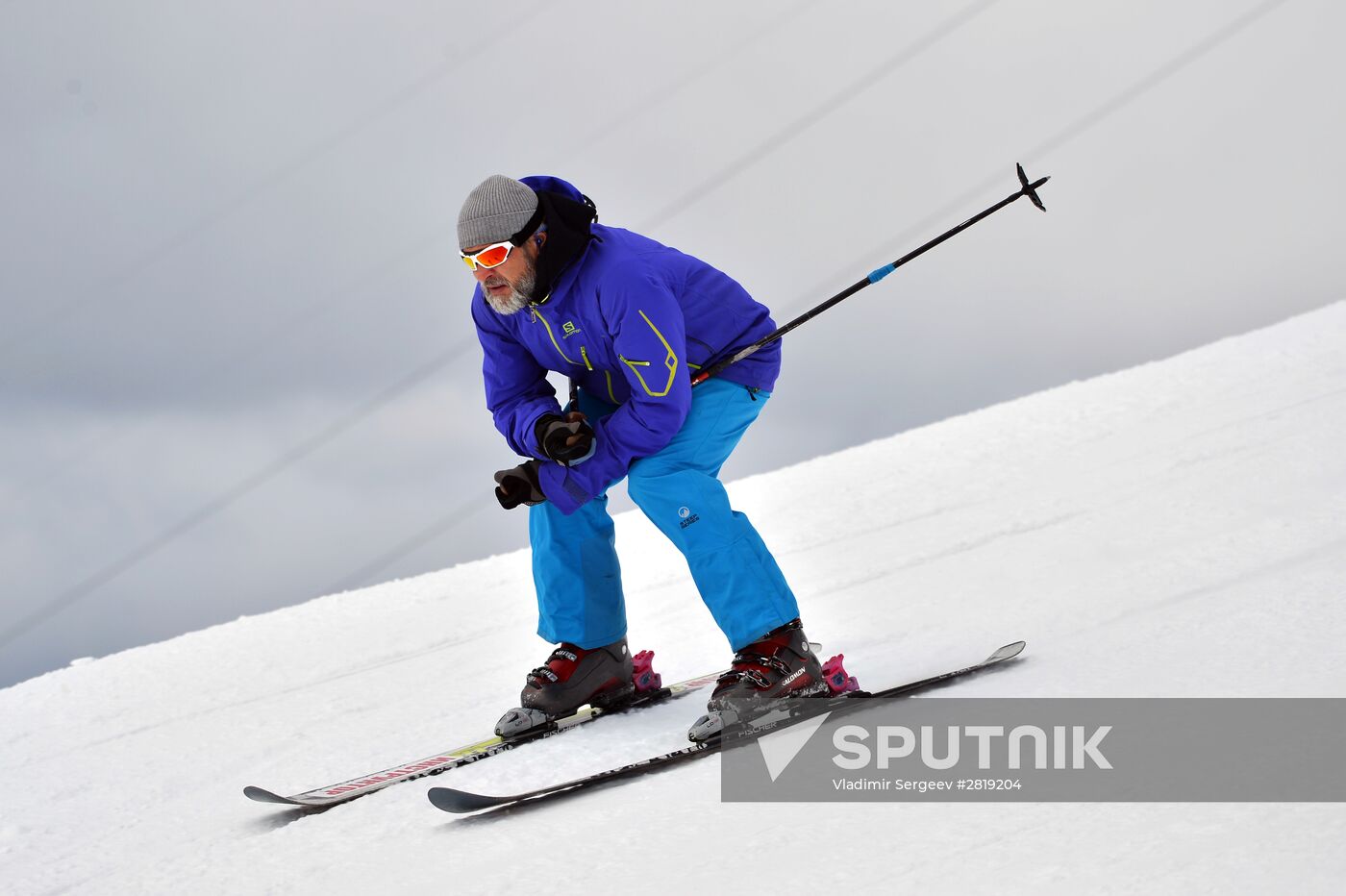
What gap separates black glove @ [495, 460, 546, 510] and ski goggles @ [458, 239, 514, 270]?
Result: 0.54 metres

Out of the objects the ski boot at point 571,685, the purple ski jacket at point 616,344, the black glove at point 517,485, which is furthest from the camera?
the ski boot at point 571,685

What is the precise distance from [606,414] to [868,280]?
867mm

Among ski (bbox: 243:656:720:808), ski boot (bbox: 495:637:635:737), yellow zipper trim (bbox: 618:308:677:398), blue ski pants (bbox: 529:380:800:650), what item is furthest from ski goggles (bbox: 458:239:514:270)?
ski (bbox: 243:656:720:808)

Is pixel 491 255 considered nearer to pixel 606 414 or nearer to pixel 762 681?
pixel 606 414

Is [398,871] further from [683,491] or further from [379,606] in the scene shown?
[379,606]

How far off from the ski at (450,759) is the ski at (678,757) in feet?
1.08

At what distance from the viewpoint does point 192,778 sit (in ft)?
11.6

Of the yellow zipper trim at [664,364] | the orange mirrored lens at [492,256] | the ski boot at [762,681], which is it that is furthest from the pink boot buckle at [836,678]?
the orange mirrored lens at [492,256]

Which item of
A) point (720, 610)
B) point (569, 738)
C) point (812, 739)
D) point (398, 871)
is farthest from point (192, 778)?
point (812, 739)

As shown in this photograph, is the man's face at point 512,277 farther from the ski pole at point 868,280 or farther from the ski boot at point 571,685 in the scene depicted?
the ski boot at point 571,685

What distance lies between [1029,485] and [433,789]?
436 centimetres

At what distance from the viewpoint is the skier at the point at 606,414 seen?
3094 mm

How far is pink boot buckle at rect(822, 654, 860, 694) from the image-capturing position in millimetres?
3236

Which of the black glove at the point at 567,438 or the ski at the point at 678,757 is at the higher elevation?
the black glove at the point at 567,438
